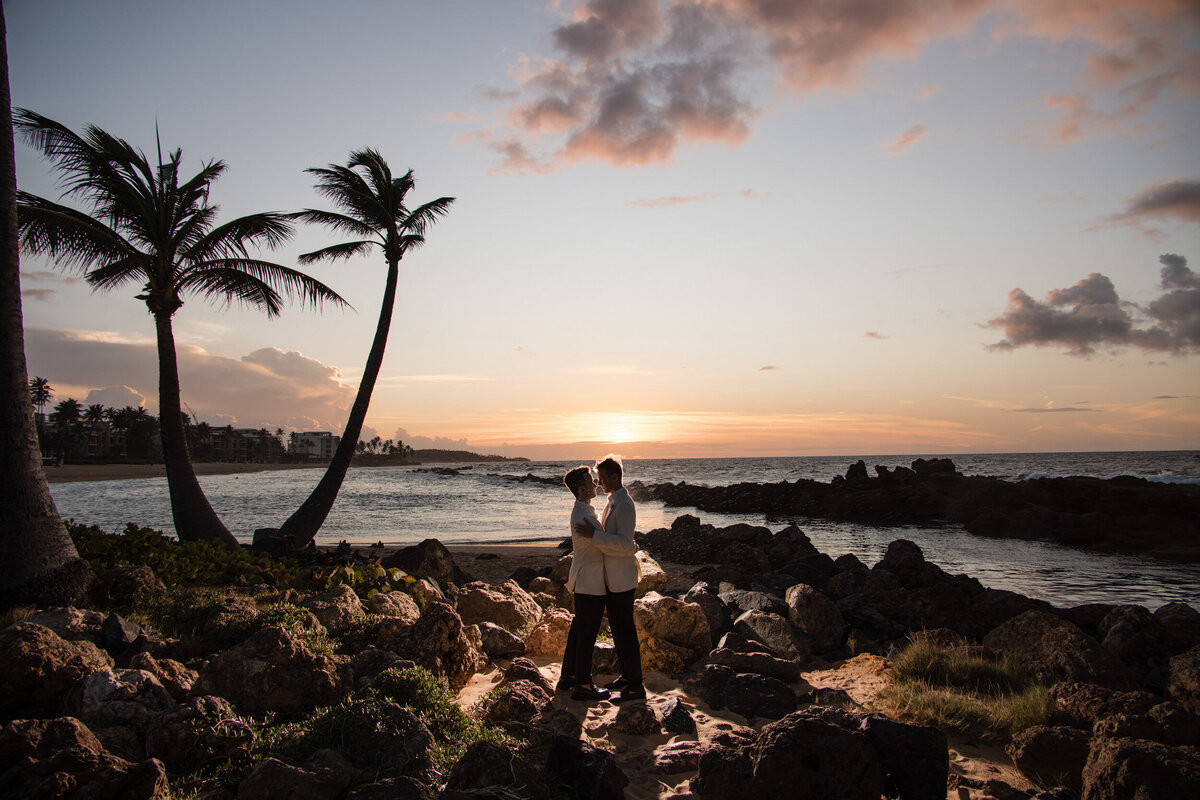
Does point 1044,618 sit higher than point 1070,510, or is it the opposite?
point 1044,618

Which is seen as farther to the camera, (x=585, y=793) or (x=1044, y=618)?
(x=1044, y=618)

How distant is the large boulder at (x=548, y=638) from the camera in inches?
291

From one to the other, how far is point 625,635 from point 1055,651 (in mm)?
4600

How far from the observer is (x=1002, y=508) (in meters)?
27.4

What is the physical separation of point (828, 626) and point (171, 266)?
43.4 ft

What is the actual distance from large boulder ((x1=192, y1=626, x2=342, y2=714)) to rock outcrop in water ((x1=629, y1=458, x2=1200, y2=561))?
23.1 metres

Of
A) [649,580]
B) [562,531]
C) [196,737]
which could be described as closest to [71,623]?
[196,737]

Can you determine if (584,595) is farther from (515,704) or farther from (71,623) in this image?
(71,623)

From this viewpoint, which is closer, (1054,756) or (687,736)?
(1054,756)

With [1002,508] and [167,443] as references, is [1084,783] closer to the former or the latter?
[167,443]

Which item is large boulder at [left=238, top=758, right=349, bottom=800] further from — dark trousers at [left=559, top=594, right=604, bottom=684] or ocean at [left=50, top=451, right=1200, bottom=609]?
ocean at [left=50, top=451, right=1200, bottom=609]

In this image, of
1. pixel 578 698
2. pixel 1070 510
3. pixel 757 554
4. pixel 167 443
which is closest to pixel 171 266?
pixel 167 443

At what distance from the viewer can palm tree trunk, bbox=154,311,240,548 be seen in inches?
483

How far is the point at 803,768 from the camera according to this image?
3.93 m
